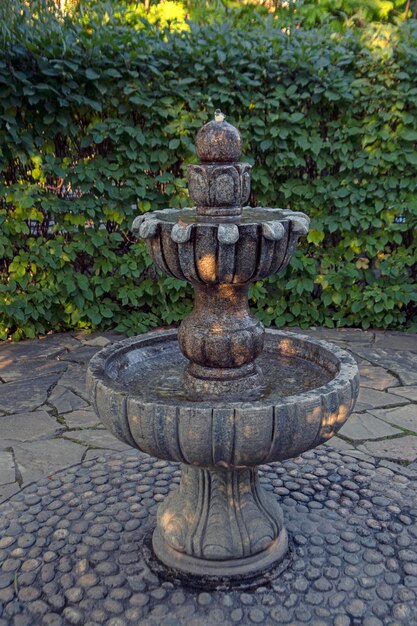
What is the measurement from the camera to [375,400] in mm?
4496

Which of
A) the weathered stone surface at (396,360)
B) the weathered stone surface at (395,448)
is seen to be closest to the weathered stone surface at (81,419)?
the weathered stone surface at (395,448)

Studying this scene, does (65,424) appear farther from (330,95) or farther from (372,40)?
(372,40)

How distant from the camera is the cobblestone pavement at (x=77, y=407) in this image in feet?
12.0

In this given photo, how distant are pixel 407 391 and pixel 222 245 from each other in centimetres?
305

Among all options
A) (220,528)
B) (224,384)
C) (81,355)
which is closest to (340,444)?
(220,528)

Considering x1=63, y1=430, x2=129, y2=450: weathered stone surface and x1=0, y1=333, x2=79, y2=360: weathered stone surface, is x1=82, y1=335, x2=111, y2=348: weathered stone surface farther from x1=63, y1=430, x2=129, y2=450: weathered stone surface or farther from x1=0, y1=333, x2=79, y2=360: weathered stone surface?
x1=63, y1=430, x2=129, y2=450: weathered stone surface

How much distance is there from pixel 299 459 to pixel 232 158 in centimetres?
206

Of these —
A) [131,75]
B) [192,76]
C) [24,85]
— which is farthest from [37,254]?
[192,76]

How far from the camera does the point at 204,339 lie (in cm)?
249

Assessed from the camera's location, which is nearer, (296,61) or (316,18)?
(296,61)

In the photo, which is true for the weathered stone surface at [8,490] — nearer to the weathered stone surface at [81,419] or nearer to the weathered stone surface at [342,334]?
the weathered stone surface at [81,419]

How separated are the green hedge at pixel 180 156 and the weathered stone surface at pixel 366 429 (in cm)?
Result: 213

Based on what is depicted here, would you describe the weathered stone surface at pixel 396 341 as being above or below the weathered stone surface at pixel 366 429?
above

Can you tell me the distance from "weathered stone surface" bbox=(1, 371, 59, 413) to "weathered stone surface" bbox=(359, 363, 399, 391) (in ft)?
8.71
